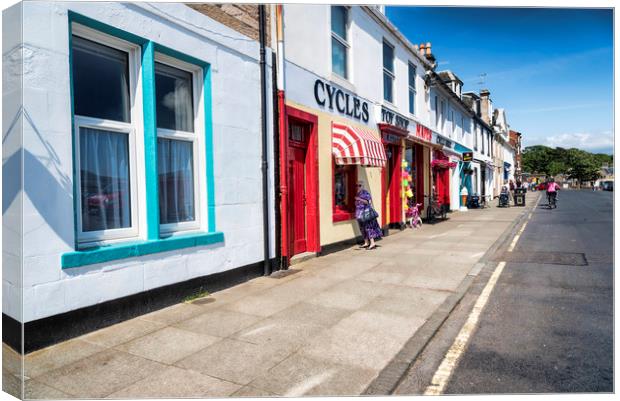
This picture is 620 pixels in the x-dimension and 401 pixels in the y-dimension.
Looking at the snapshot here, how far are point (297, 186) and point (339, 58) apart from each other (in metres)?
3.52

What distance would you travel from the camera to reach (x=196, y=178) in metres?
5.79

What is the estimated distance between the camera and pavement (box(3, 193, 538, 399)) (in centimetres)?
319

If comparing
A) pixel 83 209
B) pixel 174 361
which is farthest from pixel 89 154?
pixel 174 361

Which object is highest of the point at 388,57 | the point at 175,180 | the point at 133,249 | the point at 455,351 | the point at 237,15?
the point at 388,57

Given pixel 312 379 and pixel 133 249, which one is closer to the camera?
pixel 312 379

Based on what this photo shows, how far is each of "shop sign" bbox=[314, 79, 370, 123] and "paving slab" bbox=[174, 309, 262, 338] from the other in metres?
5.12

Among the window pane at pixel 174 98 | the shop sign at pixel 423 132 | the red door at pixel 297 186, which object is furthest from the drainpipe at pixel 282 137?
the shop sign at pixel 423 132

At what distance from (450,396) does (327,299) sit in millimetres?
2623

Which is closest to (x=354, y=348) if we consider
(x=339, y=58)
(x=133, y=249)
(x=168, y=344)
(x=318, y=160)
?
(x=168, y=344)

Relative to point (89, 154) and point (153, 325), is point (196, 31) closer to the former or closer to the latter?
point (89, 154)

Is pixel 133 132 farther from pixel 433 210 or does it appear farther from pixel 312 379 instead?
pixel 433 210

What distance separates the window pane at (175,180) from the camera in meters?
5.34

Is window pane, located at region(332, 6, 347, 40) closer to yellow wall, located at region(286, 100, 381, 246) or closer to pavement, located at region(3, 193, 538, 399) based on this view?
yellow wall, located at region(286, 100, 381, 246)

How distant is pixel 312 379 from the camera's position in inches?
128
